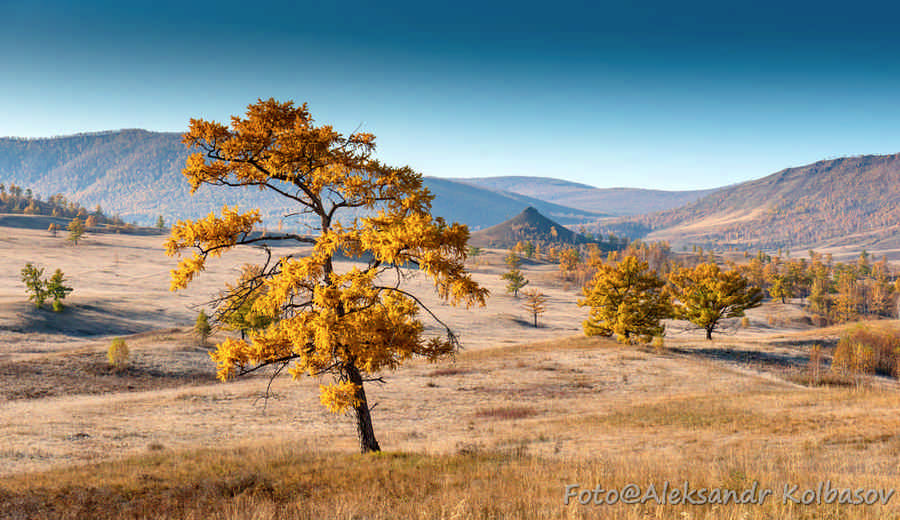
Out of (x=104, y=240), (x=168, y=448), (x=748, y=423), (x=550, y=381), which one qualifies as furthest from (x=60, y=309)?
(x=104, y=240)

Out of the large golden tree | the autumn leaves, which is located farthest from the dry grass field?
the autumn leaves

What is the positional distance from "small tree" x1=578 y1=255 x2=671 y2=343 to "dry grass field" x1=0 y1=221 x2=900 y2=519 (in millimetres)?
3337

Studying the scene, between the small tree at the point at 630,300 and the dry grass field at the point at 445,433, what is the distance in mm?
3337

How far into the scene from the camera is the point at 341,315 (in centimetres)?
1230

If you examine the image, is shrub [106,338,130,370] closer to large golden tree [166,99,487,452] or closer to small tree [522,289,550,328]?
large golden tree [166,99,487,452]

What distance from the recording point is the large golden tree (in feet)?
37.6

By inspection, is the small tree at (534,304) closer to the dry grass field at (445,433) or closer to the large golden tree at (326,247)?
the dry grass field at (445,433)

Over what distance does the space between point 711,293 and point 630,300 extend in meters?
15.0

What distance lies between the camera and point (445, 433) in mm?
22250

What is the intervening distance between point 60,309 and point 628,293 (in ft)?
226

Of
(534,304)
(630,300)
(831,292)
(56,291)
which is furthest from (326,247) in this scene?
(831,292)

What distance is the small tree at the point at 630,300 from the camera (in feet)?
164

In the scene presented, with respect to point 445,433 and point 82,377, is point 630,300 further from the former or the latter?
point 82,377

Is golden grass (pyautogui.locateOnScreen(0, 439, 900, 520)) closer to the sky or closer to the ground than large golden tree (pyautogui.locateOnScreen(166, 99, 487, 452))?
closer to the ground
